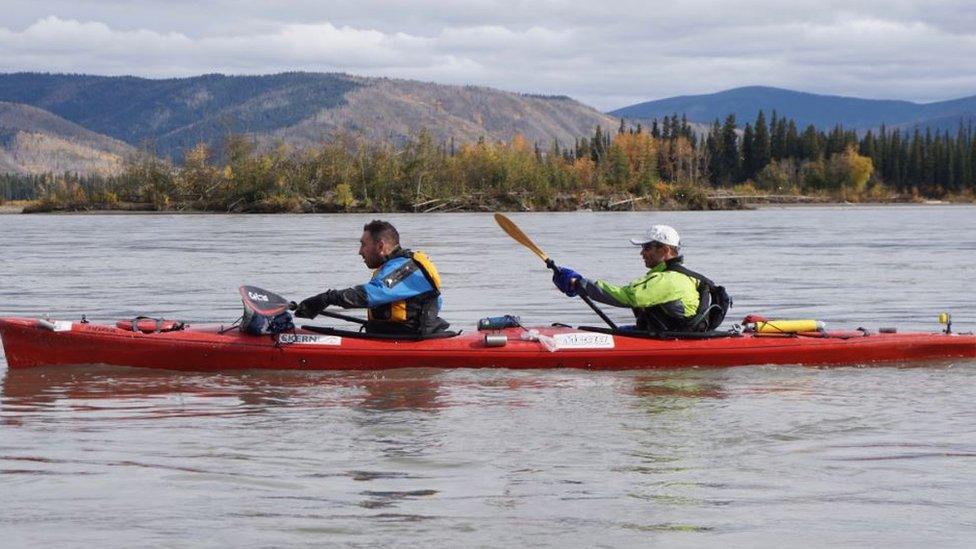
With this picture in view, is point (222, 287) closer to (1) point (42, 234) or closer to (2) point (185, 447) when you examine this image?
(2) point (185, 447)

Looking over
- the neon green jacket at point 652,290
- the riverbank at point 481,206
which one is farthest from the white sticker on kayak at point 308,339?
the riverbank at point 481,206

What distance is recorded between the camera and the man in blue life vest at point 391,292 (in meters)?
11.0

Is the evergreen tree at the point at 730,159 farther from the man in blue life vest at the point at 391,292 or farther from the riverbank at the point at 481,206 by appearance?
the man in blue life vest at the point at 391,292

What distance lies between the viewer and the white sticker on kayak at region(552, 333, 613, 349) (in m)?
11.9

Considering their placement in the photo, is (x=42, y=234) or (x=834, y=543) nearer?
(x=834, y=543)

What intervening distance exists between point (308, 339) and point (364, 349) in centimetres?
54

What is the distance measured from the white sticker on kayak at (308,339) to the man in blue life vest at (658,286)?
2082mm

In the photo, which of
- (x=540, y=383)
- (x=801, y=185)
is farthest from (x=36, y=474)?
(x=801, y=185)

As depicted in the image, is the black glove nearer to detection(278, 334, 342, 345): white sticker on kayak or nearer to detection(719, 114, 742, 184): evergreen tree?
detection(278, 334, 342, 345): white sticker on kayak

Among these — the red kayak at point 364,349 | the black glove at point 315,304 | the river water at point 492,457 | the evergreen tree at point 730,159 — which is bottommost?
the river water at point 492,457

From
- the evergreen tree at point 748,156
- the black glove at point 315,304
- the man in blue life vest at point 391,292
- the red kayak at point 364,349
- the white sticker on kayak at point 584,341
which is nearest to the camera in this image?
the black glove at point 315,304

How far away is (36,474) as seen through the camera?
7.49m

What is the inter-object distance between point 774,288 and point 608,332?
10991 mm

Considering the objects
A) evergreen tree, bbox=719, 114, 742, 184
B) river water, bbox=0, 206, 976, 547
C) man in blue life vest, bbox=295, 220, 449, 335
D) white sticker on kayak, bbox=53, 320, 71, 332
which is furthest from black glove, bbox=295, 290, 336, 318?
evergreen tree, bbox=719, 114, 742, 184
